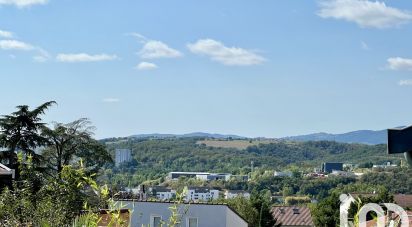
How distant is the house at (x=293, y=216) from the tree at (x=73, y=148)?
218 ft

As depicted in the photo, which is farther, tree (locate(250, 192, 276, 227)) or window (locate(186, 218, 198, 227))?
tree (locate(250, 192, 276, 227))

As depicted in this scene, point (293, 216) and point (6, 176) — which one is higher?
point (6, 176)

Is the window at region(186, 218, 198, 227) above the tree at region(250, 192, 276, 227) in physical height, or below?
above

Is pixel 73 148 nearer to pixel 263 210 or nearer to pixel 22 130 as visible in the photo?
pixel 22 130

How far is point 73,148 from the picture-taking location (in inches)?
1775

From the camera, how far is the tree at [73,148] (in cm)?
4308

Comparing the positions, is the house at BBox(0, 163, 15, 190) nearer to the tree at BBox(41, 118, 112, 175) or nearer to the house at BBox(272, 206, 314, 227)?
the tree at BBox(41, 118, 112, 175)

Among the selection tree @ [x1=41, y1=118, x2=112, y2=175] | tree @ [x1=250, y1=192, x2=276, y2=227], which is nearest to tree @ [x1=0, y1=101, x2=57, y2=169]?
tree @ [x1=41, y1=118, x2=112, y2=175]

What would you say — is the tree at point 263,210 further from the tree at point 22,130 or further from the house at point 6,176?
the house at point 6,176

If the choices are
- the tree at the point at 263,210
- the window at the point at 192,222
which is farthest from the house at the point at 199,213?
the tree at the point at 263,210

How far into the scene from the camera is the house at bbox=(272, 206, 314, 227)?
110 m

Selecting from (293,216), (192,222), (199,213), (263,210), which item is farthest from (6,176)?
(293,216)

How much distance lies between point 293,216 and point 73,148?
236ft

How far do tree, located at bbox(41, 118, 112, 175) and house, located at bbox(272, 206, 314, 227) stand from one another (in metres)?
66.3
